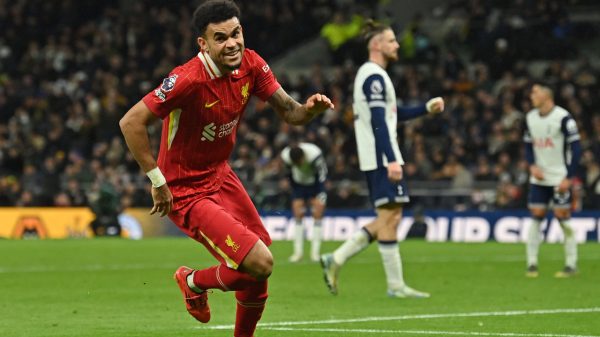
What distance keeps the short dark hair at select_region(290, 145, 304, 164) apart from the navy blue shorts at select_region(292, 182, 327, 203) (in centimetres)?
65

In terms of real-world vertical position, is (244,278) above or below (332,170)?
above

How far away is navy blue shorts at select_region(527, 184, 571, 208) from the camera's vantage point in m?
15.9

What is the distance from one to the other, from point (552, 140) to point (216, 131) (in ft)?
27.6

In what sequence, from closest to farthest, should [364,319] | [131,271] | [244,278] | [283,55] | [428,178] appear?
[244,278]
[364,319]
[131,271]
[428,178]
[283,55]

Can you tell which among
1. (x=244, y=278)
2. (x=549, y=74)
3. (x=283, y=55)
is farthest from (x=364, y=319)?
(x=283, y=55)

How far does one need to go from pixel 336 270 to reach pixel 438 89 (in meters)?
18.1

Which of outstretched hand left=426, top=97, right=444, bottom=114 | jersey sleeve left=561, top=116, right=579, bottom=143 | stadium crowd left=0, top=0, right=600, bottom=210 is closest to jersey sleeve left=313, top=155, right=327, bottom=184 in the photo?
jersey sleeve left=561, top=116, right=579, bottom=143

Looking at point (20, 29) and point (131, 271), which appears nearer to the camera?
point (131, 271)

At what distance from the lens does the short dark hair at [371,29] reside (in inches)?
519

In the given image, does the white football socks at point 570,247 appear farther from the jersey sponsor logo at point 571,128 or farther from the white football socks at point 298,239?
the white football socks at point 298,239

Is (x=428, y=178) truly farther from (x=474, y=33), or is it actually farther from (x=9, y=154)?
(x=9, y=154)

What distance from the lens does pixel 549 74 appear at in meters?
29.5

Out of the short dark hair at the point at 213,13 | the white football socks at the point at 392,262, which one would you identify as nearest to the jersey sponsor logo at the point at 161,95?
the short dark hair at the point at 213,13

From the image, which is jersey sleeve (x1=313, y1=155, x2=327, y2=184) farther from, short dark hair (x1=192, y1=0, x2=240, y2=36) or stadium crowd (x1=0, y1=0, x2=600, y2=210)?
short dark hair (x1=192, y1=0, x2=240, y2=36)
